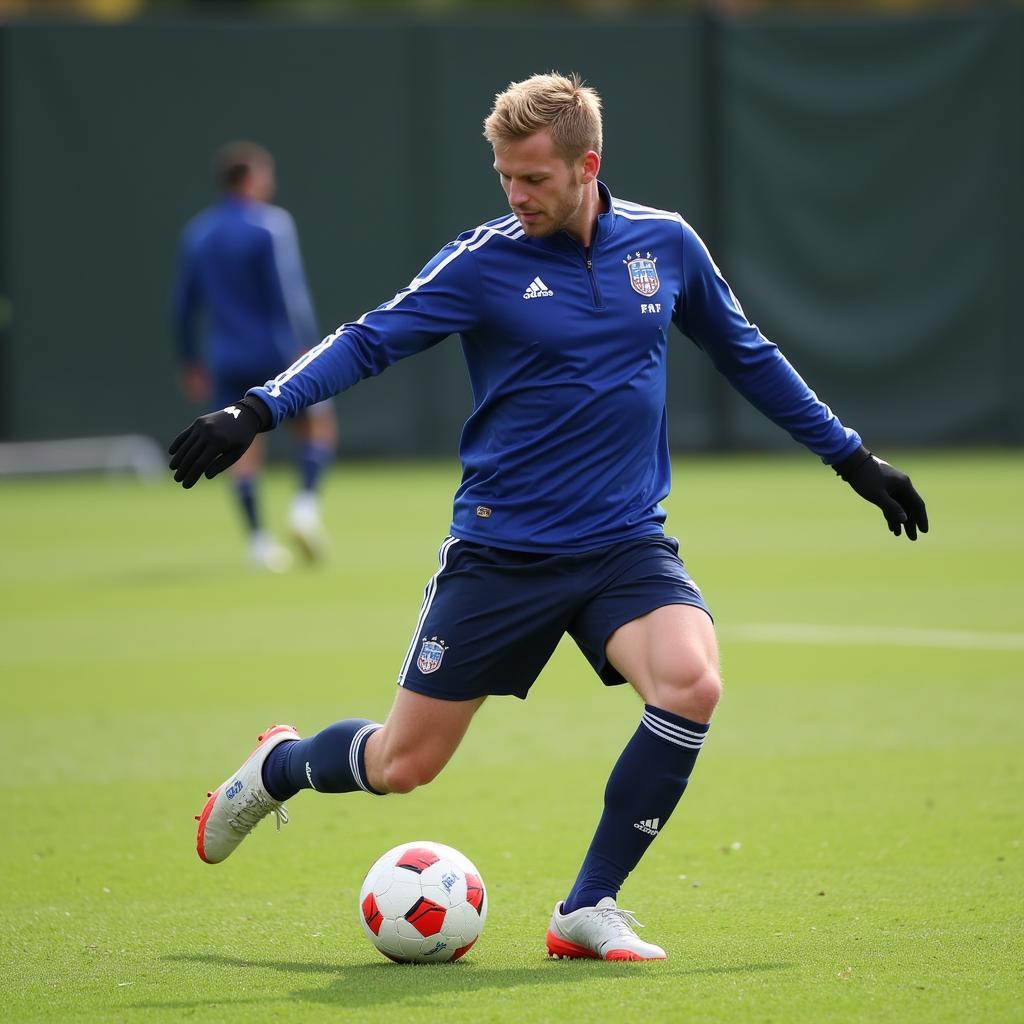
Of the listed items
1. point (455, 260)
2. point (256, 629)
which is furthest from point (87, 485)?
point (455, 260)

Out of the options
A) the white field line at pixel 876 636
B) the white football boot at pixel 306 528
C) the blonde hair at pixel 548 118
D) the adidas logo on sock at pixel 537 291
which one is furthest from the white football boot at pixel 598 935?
the white football boot at pixel 306 528

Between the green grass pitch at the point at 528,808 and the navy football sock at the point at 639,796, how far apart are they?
0.23 meters

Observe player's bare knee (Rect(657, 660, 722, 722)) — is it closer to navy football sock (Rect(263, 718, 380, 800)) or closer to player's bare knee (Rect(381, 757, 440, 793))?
player's bare knee (Rect(381, 757, 440, 793))

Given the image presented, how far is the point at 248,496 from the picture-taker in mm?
13555

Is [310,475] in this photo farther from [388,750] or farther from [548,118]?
[548,118]

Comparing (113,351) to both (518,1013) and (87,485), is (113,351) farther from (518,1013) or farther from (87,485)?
(518,1013)

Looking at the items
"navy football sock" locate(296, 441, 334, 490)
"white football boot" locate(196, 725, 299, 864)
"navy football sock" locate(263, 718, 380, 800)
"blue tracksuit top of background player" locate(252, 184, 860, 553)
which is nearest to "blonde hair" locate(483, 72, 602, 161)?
"blue tracksuit top of background player" locate(252, 184, 860, 553)

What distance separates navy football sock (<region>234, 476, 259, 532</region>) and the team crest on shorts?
8709 mm

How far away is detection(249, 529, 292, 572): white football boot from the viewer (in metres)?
13.5

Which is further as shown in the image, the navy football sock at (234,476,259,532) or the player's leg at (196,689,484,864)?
the navy football sock at (234,476,259,532)

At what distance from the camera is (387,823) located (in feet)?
21.4

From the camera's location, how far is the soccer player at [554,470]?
191 inches

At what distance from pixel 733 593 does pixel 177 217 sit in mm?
11504

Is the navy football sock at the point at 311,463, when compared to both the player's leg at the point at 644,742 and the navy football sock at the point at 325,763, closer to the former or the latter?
the navy football sock at the point at 325,763
